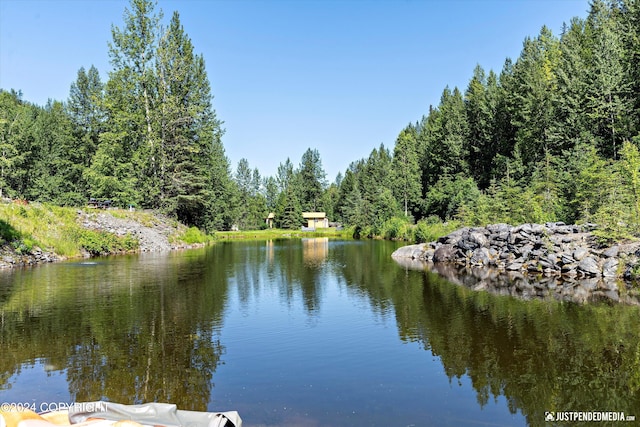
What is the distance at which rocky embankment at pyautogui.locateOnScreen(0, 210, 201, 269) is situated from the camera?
89.2 ft

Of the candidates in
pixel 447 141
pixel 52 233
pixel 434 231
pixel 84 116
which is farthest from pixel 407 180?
pixel 52 233

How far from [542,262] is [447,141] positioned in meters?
48.9

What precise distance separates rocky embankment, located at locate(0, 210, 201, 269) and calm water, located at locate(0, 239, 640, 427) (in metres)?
9.03

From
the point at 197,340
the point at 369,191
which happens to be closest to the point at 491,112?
the point at 369,191

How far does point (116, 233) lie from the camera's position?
3797 centimetres

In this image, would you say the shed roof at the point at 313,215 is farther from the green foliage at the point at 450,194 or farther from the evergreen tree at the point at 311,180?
the green foliage at the point at 450,194

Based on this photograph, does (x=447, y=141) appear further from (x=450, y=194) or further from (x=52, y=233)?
(x=52, y=233)

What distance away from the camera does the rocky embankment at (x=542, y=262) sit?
1983 cm

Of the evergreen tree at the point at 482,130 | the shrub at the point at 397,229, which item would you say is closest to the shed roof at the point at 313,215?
the shrub at the point at 397,229

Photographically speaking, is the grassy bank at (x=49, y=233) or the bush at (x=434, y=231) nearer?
the grassy bank at (x=49, y=233)

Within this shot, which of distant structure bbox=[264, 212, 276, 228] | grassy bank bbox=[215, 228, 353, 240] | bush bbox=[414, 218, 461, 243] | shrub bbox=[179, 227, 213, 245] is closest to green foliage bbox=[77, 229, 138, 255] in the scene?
shrub bbox=[179, 227, 213, 245]

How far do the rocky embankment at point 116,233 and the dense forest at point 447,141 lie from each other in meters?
4.14

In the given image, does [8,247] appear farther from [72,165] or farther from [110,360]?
[72,165]

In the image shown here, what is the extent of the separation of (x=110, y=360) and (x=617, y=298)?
18.0 meters
